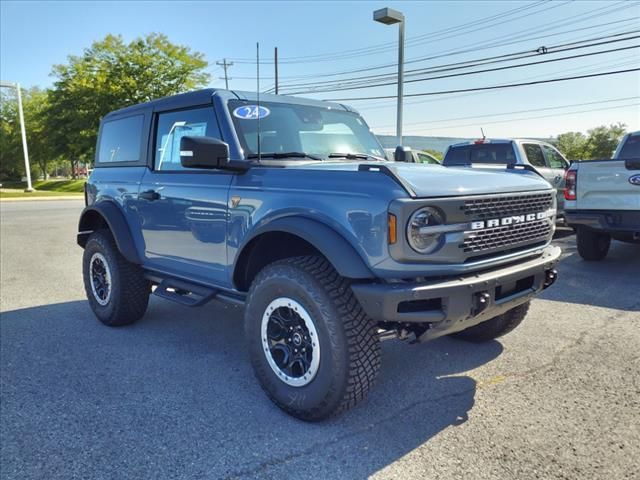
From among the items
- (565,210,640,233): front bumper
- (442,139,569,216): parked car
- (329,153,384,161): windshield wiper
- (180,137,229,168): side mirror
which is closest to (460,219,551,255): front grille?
(329,153,384,161): windshield wiper

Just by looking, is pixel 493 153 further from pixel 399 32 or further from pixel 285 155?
pixel 285 155

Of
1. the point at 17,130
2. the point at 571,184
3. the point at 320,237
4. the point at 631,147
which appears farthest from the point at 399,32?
the point at 17,130

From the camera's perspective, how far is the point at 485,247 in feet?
9.30

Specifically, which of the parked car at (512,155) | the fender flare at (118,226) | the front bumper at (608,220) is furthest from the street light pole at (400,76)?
the fender flare at (118,226)

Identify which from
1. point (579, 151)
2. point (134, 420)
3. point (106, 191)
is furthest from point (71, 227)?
point (579, 151)

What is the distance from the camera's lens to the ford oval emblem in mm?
3695

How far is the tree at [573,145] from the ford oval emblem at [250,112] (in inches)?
1288

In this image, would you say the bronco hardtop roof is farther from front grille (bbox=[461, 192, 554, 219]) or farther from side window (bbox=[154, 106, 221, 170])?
front grille (bbox=[461, 192, 554, 219])

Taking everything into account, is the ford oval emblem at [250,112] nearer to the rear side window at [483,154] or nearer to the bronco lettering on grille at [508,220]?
the bronco lettering on grille at [508,220]

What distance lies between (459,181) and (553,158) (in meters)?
8.88

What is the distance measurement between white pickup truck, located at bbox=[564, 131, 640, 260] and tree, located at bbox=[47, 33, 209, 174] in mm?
32831

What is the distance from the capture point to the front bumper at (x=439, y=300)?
253cm

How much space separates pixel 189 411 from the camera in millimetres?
3096

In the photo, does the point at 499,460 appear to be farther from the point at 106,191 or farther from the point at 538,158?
the point at 538,158
